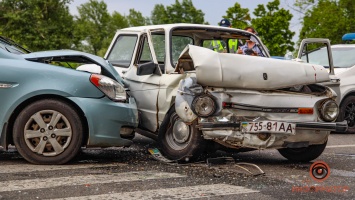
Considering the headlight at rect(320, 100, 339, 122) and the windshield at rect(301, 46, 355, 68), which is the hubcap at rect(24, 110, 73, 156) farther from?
the windshield at rect(301, 46, 355, 68)

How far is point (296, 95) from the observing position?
24.9ft

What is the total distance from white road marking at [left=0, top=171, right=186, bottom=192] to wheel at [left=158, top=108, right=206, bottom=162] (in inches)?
28.5

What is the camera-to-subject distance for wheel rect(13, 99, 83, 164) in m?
7.34

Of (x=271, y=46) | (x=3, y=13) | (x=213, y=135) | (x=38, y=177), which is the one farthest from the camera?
(x=3, y=13)

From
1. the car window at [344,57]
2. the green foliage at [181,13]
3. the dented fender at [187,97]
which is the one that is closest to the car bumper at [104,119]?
the dented fender at [187,97]

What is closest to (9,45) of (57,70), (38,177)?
(57,70)

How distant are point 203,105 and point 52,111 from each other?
1.61 meters

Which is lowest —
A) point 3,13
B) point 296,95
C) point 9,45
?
point 296,95

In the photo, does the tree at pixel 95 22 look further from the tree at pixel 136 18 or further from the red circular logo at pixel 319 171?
the red circular logo at pixel 319 171

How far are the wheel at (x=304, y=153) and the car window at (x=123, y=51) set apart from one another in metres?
2.73

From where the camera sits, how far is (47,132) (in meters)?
7.36

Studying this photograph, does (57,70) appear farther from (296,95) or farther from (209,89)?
(296,95)

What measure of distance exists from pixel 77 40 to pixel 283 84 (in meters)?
74.5

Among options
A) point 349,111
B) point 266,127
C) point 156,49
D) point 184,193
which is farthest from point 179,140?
point 349,111
